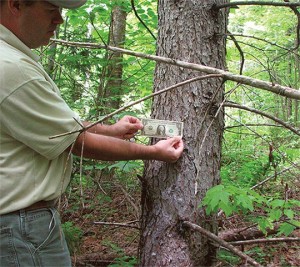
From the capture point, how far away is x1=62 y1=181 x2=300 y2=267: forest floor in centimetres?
326

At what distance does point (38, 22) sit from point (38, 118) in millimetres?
515

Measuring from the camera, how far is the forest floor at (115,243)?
3.26 metres

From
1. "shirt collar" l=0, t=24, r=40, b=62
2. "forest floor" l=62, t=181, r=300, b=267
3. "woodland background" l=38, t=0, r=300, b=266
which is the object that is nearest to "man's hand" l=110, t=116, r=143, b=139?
"woodland background" l=38, t=0, r=300, b=266

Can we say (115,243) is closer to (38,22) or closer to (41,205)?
(41,205)

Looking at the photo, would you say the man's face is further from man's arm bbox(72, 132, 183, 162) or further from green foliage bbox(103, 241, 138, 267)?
green foliage bbox(103, 241, 138, 267)

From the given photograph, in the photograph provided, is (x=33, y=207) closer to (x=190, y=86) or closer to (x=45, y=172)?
(x=45, y=172)

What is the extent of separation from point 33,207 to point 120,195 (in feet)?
11.7

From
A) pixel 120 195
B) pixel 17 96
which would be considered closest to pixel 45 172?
pixel 17 96

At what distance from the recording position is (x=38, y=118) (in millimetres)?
1710

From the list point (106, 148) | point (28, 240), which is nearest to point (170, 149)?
point (106, 148)

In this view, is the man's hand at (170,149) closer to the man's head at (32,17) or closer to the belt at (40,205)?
the belt at (40,205)

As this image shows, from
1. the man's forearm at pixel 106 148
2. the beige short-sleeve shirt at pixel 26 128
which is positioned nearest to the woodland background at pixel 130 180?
the man's forearm at pixel 106 148

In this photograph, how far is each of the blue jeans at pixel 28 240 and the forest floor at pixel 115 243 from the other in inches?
34.1

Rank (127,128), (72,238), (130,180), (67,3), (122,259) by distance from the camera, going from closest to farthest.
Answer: (67,3), (127,128), (122,259), (72,238), (130,180)
